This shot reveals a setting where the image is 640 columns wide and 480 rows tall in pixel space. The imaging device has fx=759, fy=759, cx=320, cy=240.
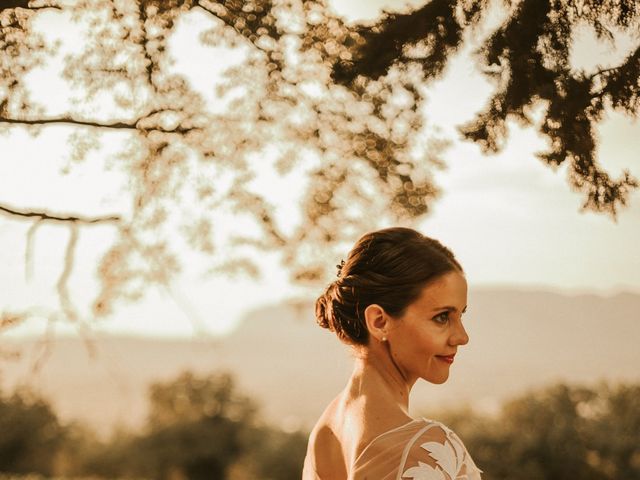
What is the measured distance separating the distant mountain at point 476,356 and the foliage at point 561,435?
2.28 meters

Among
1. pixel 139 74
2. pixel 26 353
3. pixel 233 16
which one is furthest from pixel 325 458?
pixel 26 353

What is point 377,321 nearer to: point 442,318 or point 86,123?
point 442,318

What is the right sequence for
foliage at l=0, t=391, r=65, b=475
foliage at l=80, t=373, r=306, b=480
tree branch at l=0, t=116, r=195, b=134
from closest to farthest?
tree branch at l=0, t=116, r=195, b=134
foliage at l=0, t=391, r=65, b=475
foliage at l=80, t=373, r=306, b=480

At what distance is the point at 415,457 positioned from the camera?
2334 millimetres

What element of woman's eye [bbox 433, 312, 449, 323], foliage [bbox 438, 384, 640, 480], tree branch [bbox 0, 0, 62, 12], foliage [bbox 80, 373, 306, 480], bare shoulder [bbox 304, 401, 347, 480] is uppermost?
tree branch [bbox 0, 0, 62, 12]

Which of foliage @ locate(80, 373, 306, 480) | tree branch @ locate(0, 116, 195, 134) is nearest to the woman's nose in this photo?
tree branch @ locate(0, 116, 195, 134)

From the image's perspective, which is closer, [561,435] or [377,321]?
[377,321]

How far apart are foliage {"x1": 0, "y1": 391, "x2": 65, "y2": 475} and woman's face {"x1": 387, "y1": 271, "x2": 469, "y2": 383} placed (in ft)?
167

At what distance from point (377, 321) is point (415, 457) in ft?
1.70

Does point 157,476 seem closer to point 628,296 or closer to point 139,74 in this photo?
point 139,74

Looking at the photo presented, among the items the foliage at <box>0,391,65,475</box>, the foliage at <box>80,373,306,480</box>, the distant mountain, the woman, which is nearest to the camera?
the woman

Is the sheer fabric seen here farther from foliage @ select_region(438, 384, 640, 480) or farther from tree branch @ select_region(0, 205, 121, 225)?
foliage @ select_region(438, 384, 640, 480)

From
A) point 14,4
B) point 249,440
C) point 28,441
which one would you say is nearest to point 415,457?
point 14,4

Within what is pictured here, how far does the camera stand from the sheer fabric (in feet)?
7.60
